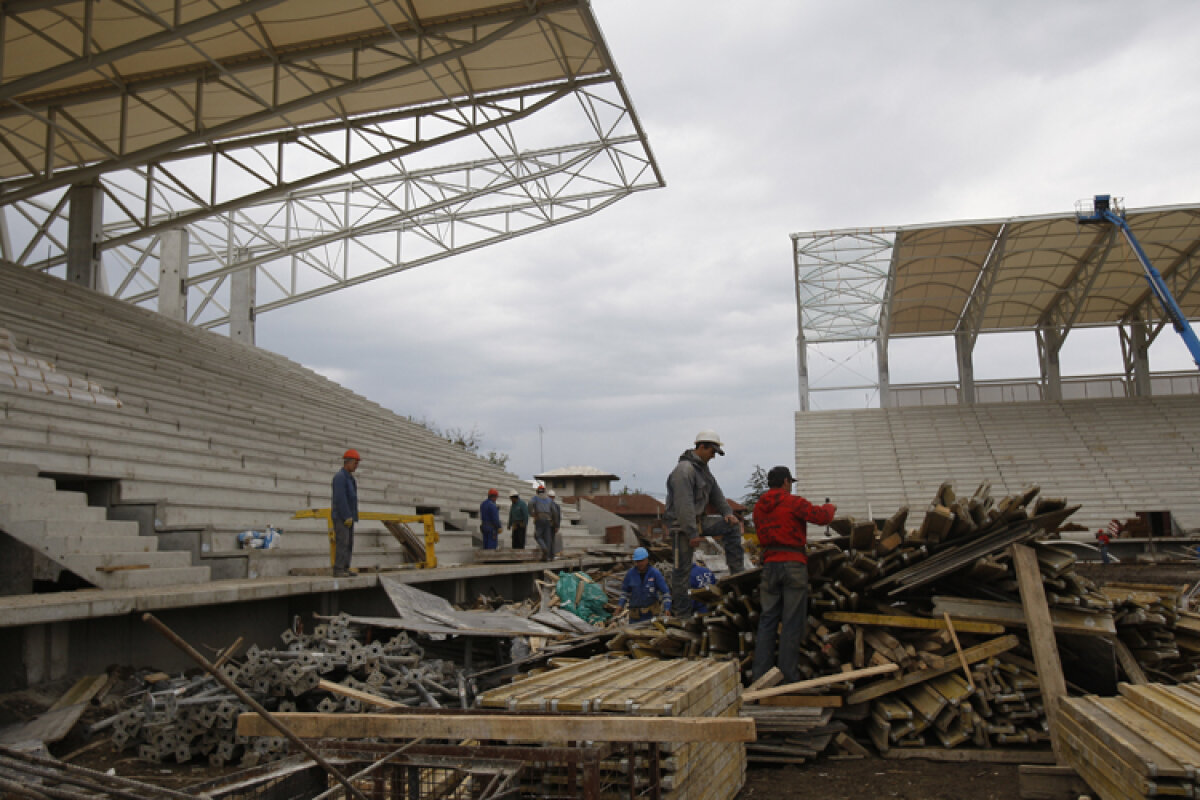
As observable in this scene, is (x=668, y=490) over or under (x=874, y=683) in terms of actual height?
over

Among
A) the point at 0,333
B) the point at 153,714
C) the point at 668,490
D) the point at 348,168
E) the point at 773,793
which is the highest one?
the point at 348,168

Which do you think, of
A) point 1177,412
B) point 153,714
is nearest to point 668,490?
point 153,714

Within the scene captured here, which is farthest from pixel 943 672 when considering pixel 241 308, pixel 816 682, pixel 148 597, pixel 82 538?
pixel 241 308

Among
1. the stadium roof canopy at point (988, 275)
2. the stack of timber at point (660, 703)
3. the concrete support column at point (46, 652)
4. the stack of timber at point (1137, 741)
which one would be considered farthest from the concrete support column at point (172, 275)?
the stack of timber at point (1137, 741)

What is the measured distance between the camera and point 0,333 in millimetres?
13695

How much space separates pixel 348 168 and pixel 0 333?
29.2ft

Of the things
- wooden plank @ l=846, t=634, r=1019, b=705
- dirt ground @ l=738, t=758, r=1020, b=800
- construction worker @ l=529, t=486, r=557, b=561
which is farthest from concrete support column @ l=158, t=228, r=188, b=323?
dirt ground @ l=738, t=758, r=1020, b=800

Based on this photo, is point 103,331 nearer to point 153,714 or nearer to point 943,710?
point 153,714

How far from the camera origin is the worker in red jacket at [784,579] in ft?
24.5

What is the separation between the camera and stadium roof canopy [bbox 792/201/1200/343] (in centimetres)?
3234

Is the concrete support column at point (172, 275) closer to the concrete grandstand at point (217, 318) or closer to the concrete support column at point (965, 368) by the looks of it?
the concrete grandstand at point (217, 318)

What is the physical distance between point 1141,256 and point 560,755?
34.5m

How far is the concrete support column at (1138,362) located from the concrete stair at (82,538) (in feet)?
130

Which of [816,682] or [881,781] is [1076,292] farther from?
[881,781]
